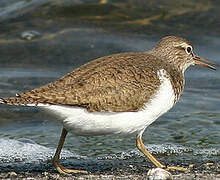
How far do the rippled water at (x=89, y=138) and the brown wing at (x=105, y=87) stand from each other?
0.44 meters

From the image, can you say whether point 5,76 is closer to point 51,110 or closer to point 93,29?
point 93,29

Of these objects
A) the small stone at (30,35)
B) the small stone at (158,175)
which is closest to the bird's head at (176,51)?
the small stone at (158,175)

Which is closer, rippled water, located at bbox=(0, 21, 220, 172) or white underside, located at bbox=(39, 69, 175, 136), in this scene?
white underside, located at bbox=(39, 69, 175, 136)

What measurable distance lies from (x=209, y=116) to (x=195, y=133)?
84 cm

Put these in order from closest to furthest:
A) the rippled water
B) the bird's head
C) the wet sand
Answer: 1. the wet sand
2. the bird's head
3. the rippled water

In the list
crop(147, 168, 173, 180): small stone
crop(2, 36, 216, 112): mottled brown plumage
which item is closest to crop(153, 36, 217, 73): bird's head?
crop(2, 36, 216, 112): mottled brown plumage

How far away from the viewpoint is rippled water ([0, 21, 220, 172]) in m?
8.14

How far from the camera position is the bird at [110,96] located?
21.1 ft

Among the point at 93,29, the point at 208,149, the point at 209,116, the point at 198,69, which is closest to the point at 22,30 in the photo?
the point at 93,29

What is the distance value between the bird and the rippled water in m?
0.43

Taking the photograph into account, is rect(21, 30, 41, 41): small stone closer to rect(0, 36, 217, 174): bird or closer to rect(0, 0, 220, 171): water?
rect(0, 0, 220, 171): water

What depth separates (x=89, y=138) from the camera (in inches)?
350

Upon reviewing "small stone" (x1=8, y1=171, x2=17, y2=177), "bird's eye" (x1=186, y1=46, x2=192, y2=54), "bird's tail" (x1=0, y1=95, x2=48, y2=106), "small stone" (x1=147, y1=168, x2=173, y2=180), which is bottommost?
"small stone" (x1=8, y1=171, x2=17, y2=177)

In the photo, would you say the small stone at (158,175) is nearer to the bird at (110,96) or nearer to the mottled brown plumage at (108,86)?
the bird at (110,96)
